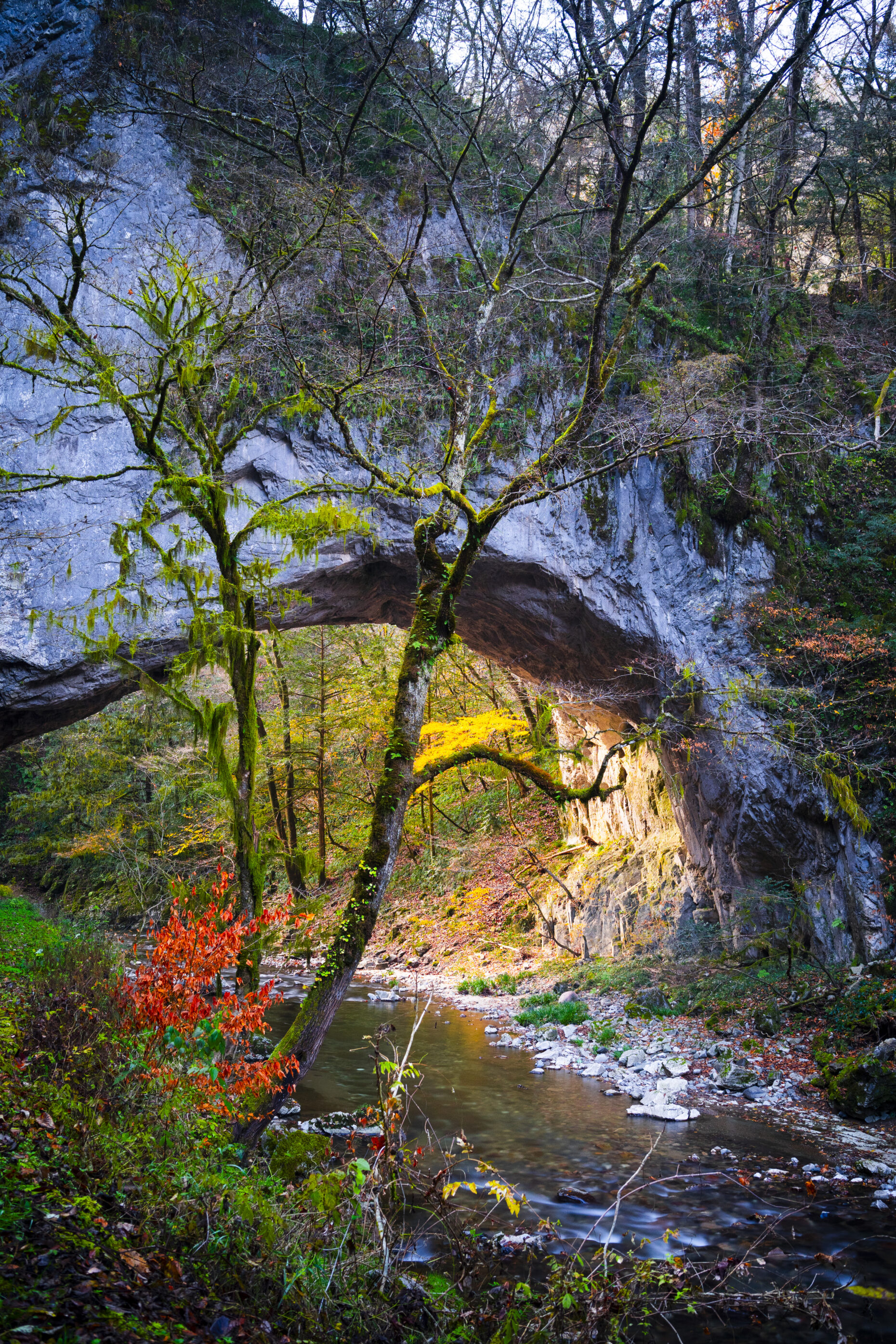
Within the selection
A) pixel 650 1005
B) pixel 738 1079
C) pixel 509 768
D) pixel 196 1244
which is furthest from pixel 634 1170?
pixel 196 1244

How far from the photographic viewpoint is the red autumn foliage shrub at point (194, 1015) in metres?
3.66

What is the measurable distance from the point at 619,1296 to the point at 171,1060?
7.89ft

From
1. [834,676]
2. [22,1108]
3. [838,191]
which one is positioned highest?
[838,191]

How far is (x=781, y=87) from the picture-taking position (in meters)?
10.3

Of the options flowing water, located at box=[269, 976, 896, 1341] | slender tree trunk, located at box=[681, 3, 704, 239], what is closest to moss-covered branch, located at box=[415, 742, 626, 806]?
flowing water, located at box=[269, 976, 896, 1341]

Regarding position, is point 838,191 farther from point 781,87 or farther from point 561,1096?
point 561,1096

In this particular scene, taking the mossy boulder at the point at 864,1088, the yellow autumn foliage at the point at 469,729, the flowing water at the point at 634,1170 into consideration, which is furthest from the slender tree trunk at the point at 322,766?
the mossy boulder at the point at 864,1088

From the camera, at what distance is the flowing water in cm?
370

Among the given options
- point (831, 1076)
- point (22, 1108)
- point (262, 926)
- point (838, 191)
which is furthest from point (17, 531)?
point (838, 191)

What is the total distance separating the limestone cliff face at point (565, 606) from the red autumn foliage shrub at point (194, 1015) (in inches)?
192

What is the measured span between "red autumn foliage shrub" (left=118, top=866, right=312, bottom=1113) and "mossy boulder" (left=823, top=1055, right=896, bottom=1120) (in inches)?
175

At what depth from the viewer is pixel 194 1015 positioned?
375cm

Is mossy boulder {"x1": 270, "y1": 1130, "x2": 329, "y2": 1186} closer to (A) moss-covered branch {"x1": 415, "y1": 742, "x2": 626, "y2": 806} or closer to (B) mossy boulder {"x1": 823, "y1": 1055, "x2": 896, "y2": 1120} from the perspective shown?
(A) moss-covered branch {"x1": 415, "y1": 742, "x2": 626, "y2": 806}

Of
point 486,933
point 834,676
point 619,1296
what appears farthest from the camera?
point 486,933
